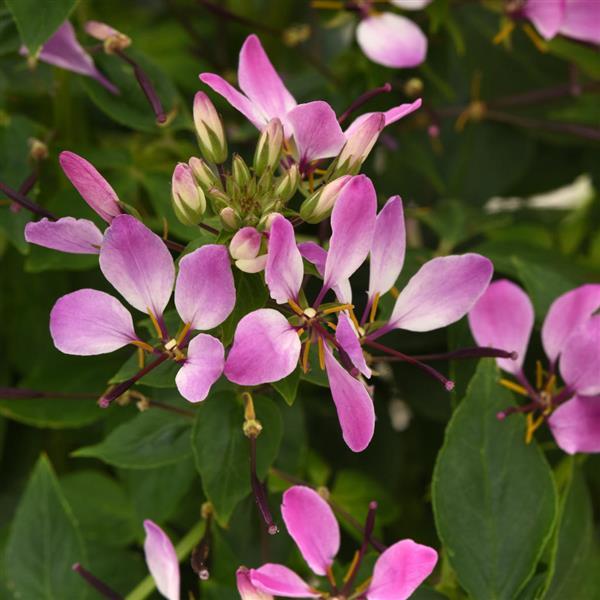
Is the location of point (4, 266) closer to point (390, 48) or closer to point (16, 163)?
point (16, 163)

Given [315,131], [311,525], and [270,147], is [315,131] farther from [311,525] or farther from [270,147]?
[311,525]

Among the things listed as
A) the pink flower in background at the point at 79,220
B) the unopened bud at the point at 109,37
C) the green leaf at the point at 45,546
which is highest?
the pink flower in background at the point at 79,220

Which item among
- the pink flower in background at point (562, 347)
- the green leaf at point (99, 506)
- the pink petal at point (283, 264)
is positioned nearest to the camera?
the pink petal at point (283, 264)

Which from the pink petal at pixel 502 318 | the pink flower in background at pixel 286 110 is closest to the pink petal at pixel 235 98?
the pink flower in background at pixel 286 110

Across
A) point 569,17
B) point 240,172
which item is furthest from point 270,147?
point 569,17

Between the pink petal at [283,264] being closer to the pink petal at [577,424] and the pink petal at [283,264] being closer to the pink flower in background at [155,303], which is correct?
the pink flower in background at [155,303]

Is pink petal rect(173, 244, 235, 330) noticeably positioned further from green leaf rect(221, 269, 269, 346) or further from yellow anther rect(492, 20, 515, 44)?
yellow anther rect(492, 20, 515, 44)
